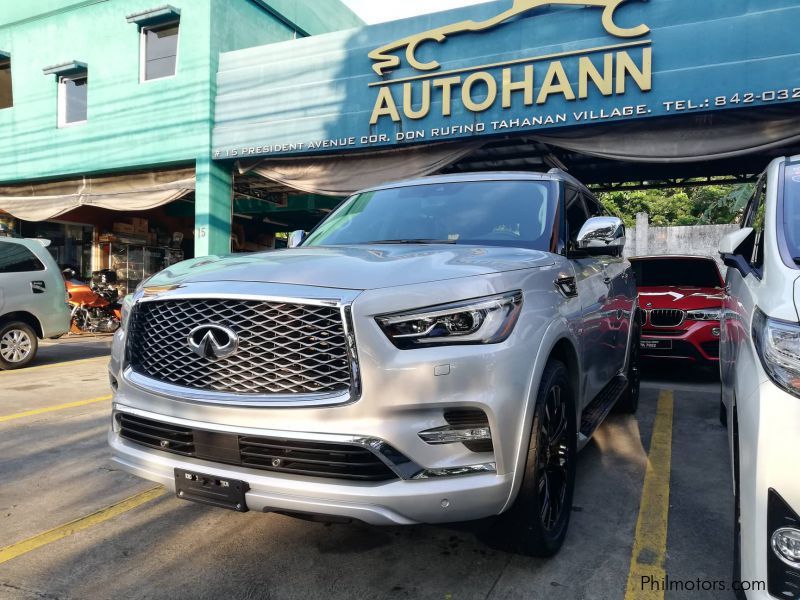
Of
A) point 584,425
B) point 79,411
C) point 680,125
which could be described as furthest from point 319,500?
point 680,125

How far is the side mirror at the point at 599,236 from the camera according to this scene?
3219 mm

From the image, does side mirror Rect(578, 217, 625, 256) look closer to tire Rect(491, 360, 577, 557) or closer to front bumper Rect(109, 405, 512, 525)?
tire Rect(491, 360, 577, 557)

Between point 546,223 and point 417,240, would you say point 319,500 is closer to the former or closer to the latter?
point 417,240

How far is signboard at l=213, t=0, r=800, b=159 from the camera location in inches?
309

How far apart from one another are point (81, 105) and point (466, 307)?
14.8 metres

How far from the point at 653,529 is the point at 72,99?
609 inches

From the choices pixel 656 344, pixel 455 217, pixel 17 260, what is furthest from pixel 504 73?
pixel 17 260

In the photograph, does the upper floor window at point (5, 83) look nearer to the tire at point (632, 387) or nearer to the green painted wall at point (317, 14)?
the green painted wall at point (317, 14)

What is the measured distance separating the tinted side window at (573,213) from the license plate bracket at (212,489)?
2.18m

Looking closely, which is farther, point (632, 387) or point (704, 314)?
point (704, 314)

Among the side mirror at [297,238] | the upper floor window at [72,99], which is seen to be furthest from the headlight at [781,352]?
the upper floor window at [72,99]

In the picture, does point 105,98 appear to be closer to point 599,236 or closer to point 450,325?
point 599,236

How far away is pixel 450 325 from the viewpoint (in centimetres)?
218

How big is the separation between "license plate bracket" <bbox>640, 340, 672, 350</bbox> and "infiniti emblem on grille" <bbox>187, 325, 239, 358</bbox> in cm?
584
